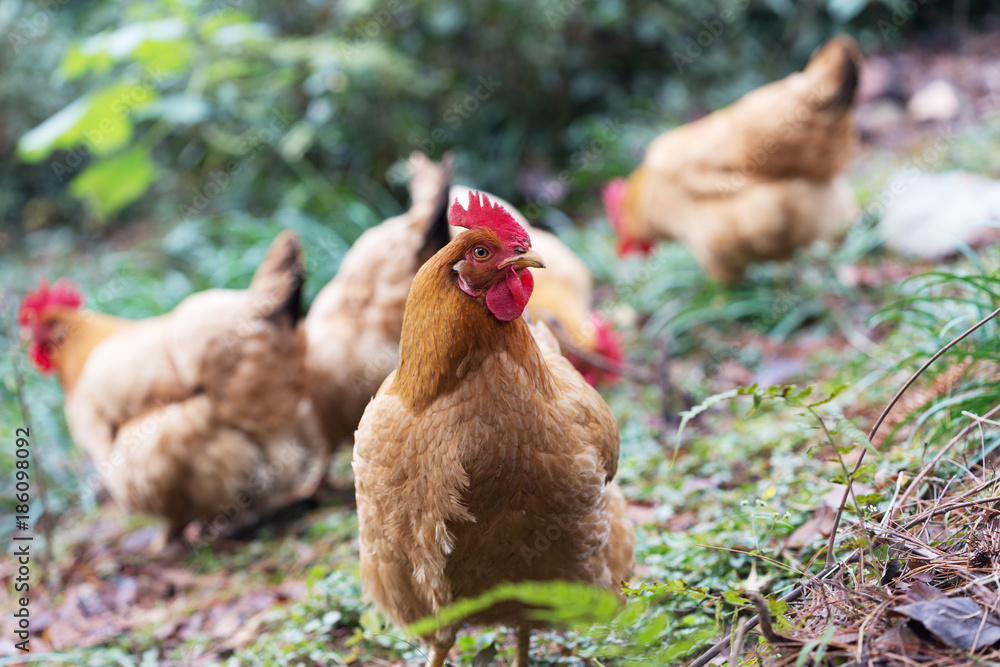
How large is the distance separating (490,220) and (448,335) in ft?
1.18

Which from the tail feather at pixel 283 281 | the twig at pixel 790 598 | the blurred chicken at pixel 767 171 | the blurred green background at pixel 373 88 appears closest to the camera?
the twig at pixel 790 598

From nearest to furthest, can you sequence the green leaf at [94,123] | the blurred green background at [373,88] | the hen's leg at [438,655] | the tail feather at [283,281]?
1. the hen's leg at [438,655]
2. the tail feather at [283,281]
3. the green leaf at [94,123]
4. the blurred green background at [373,88]

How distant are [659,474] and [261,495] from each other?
2.33 meters

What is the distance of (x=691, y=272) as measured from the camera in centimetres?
684

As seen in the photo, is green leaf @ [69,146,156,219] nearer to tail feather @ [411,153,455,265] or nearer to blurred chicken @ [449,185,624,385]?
blurred chicken @ [449,185,624,385]

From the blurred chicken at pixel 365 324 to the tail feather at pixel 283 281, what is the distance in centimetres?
31

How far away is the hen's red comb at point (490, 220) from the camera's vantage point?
7.04 ft

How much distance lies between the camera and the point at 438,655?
8.07 feet

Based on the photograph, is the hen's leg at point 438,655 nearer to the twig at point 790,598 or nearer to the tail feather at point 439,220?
the twig at point 790,598

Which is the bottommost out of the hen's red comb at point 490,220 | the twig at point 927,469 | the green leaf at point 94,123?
the twig at point 927,469

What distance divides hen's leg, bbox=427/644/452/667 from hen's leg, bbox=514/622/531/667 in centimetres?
26

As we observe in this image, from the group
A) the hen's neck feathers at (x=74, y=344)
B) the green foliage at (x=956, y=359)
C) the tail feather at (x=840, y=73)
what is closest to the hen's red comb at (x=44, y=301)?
the hen's neck feathers at (x=74, y=344)

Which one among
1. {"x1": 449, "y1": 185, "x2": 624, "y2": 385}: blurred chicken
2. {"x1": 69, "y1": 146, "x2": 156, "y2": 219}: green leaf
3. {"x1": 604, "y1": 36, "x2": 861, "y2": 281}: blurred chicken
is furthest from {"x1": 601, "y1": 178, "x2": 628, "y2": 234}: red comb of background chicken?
{"x1": 69, "y1": 146, "x2": 156, "y2": 219}: green leaf

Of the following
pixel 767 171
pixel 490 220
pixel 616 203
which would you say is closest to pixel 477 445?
pixel 490 220
